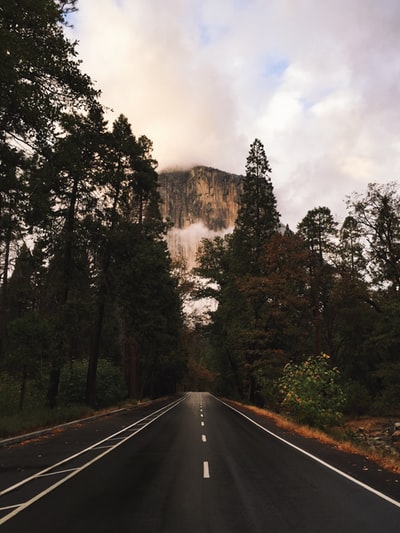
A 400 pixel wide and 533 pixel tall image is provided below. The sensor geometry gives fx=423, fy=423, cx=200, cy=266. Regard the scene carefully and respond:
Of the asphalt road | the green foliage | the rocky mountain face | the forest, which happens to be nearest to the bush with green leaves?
the forest

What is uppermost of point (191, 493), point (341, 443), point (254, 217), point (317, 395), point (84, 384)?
point (254, 217)

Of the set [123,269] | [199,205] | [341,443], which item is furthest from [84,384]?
[199,205]

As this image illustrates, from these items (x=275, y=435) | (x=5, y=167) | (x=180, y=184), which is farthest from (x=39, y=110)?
(x=180, y=184)

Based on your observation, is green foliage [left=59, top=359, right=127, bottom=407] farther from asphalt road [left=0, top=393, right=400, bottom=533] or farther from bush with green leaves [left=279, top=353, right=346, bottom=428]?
asphalt road [left=0, top=393, right=400, bottom=533]

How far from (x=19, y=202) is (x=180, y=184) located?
142 meters

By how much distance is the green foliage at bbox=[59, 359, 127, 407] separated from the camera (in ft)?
92.2

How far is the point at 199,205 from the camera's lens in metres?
146

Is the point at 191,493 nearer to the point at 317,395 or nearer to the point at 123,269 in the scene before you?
the point at 317,395

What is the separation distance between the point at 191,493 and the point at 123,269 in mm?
18413

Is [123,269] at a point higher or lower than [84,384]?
higher

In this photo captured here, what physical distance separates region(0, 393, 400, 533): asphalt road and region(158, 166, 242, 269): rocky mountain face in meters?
120

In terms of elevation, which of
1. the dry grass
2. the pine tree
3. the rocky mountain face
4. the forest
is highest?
the rocky mountain face

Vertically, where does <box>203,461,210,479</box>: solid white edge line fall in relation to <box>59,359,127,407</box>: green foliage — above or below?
below

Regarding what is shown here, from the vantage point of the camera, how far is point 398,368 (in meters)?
32.5
